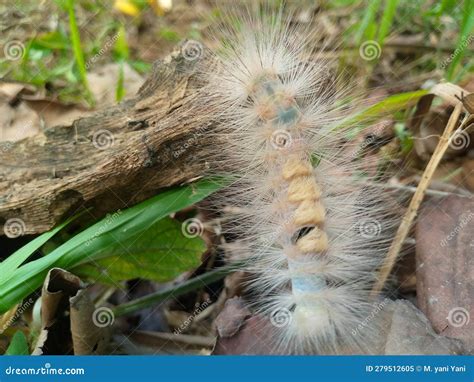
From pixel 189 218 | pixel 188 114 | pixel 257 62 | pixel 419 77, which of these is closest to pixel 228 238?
pixel 189 218

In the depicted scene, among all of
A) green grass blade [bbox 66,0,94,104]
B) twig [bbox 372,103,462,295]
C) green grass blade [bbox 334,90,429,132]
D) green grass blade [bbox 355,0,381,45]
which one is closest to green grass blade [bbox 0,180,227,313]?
green grass blade [bbox 334,90,429,132]

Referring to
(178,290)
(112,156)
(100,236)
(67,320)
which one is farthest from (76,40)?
(67,320)

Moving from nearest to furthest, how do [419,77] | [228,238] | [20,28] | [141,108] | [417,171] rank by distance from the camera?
[141,108]
[228,238]
[417,171]
[419,77]
[20,28]

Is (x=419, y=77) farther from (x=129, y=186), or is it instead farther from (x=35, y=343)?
(x=35, y=343)

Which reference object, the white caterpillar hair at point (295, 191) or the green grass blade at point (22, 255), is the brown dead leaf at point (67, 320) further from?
the white caterpillar hair at point (295, 191)

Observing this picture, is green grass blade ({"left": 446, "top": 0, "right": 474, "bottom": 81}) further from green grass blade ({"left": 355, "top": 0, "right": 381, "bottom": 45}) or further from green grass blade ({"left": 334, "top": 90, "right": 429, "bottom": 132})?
green grass blade ({"left": 355, "top": 0, "right": 381, "bottom": 45})

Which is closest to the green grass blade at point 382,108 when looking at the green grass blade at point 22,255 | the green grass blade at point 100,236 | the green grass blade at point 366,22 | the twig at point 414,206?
the twig at point 414,206

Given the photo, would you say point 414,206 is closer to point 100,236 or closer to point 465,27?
point 465,27
